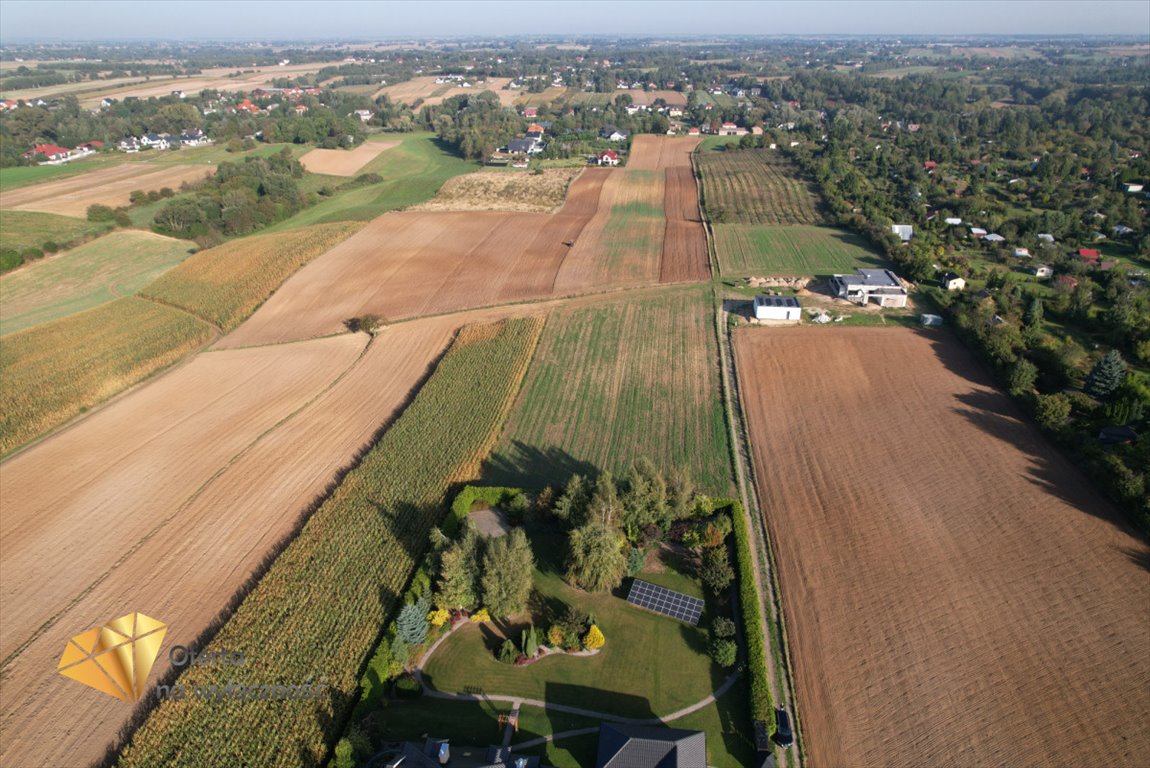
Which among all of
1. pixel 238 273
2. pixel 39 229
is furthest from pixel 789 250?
pixel 39 229

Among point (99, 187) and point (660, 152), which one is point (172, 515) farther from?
point (660, 152)

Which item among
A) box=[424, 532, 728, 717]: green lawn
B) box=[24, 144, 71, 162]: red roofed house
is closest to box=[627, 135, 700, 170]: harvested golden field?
box=[424, 532, 728, 717]: green lawn

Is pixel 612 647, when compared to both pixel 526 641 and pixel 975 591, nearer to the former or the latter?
pixel 526 641

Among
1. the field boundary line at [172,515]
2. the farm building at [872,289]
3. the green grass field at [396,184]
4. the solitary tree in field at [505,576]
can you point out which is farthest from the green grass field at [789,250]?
the green grass field at [396,184]

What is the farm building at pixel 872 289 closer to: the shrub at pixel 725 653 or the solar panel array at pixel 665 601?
the solar panel array at pixel 665 601

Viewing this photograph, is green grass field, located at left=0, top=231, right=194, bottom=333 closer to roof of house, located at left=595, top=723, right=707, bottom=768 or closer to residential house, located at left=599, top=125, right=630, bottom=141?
roof of house, located at left=595, top=723, right=707, bottom=768

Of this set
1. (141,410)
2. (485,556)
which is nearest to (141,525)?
(141,410)
